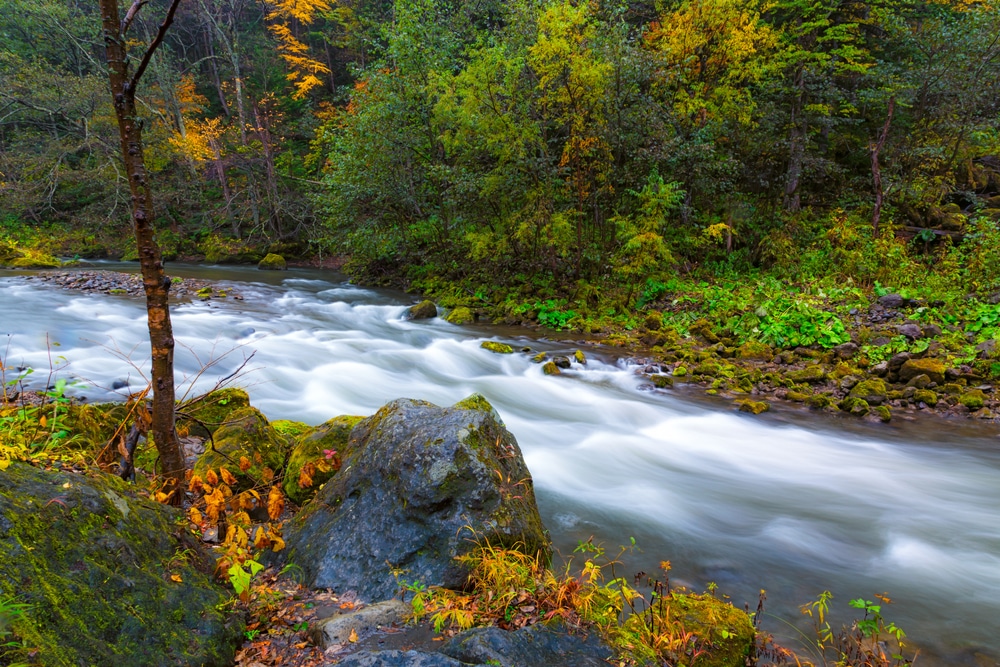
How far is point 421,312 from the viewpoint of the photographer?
538 inches

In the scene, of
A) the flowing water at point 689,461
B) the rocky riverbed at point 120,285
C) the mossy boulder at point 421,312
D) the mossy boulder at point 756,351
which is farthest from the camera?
the rocky riverbed at point 120,285

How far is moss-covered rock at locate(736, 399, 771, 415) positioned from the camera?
25.8 ft

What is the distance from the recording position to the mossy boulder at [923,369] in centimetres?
806

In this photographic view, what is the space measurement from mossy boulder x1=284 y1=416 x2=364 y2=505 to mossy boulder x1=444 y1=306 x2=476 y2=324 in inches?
364

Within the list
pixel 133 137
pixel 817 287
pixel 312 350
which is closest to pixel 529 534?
pixel 133 137

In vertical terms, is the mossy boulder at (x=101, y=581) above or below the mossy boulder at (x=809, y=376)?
above

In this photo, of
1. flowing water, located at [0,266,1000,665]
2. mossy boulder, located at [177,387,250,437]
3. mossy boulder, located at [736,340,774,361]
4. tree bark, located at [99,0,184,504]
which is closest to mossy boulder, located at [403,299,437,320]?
flowing water, located at [0,266,1000,665]

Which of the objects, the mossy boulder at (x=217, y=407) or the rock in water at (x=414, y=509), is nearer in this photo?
the rock in water at (x=414, y=509)

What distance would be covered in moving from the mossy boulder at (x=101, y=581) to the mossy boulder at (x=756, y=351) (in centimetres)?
957

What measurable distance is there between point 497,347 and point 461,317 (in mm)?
2828

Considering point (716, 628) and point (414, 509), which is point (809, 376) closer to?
point (716, 628)

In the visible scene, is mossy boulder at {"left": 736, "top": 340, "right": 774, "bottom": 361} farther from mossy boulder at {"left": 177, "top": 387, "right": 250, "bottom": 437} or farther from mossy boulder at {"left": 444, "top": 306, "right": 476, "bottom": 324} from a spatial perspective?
Result: mossy boulder at {"left": 177, "top": 387, "right": 250, "bottom": 437}

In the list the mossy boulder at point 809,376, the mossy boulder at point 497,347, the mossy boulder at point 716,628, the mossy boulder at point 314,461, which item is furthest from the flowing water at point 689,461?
the mossy boulder at point 314,461

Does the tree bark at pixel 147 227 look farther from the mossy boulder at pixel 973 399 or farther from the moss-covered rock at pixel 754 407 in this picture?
the mossy boulder at pixel 973 399
